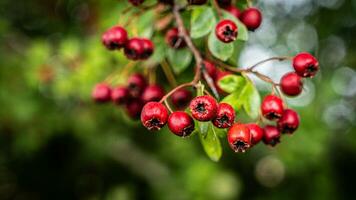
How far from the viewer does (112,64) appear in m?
4.00

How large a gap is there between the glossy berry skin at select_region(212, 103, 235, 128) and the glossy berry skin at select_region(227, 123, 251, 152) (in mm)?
46

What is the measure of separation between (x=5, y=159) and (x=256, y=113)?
5.22 m

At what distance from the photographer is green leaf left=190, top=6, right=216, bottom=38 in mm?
2030

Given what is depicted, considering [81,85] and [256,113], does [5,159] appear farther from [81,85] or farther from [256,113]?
[256,113]

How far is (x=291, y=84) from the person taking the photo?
2.03 m

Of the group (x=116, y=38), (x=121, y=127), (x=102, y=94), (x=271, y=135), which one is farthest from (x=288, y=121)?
(x=121, y=127)

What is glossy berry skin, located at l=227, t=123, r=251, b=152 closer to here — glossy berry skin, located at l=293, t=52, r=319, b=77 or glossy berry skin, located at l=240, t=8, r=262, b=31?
glossy berry skin, located at l=293, t=52, r=319, b=77

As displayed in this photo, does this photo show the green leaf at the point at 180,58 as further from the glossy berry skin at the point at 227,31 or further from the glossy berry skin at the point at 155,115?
the glossy berry skin at the point at 155,115

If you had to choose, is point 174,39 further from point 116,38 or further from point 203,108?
point 203,108

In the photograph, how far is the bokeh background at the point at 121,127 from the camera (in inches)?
173

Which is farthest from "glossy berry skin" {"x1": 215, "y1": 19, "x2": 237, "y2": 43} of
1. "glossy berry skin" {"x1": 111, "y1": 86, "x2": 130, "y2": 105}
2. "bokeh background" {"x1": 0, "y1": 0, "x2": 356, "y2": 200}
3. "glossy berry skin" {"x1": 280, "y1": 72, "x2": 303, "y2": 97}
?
"bokeh background" {"x1": 0, "y1": 0, "x2": 356, "y2": 200}

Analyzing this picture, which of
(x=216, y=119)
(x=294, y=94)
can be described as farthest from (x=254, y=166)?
(x=216, y=119)

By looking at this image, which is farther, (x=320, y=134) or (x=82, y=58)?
(x=320, y=134)

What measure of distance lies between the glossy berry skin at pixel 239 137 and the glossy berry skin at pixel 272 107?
0.30 meters
